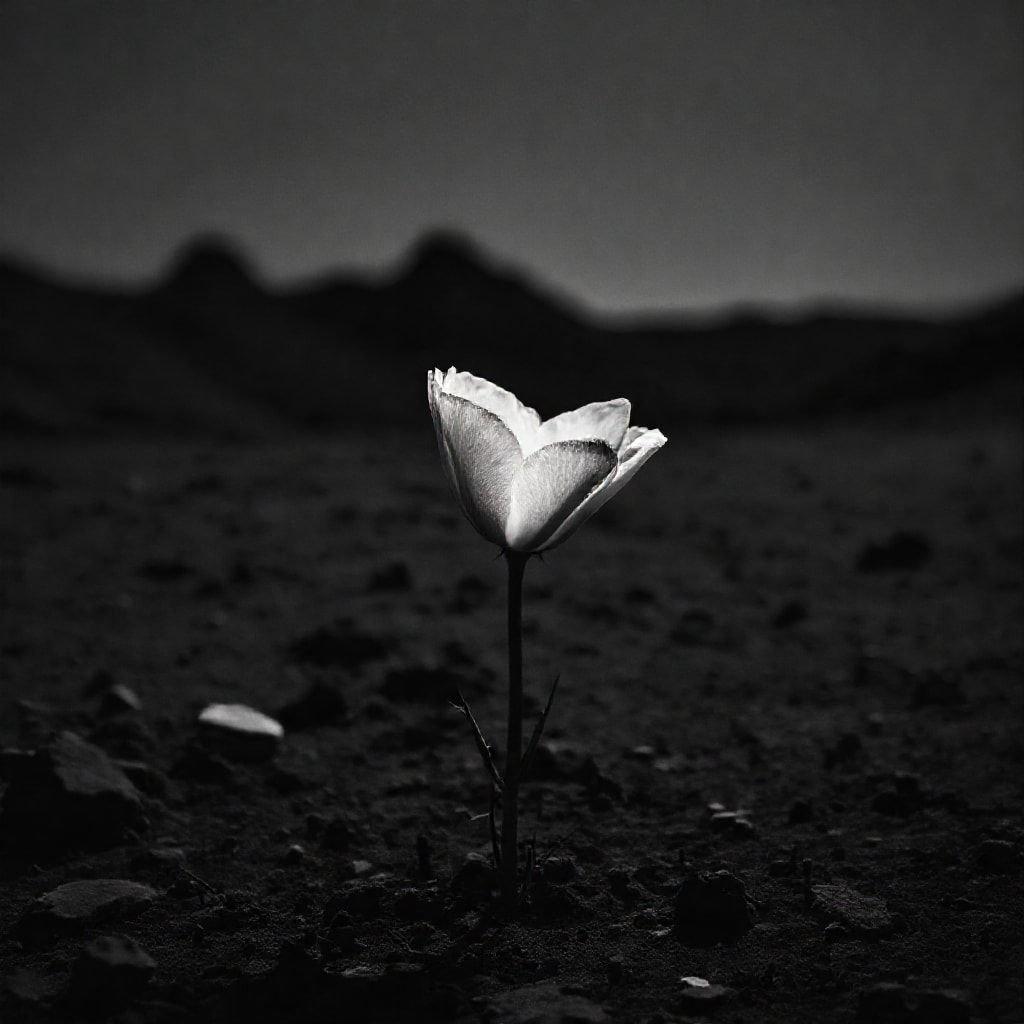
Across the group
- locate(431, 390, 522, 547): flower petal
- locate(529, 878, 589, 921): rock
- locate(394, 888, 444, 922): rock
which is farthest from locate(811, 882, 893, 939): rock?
locate(431, 390, 522, 547): flower petal

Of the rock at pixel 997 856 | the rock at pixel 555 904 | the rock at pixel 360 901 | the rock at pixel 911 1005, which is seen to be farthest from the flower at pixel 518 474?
the rock at pixel 997 856

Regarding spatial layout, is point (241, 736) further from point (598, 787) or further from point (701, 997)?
point (701, 997)

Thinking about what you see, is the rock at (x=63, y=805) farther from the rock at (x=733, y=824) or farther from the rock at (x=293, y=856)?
the rock at (x=733, y=824)

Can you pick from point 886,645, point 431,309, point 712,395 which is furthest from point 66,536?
point 431,309

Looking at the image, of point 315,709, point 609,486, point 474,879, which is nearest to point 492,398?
point 609,486

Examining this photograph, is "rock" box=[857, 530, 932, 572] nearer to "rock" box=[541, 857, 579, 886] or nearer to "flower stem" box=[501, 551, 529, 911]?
"rock" box=[541, 857, 579, 886]
